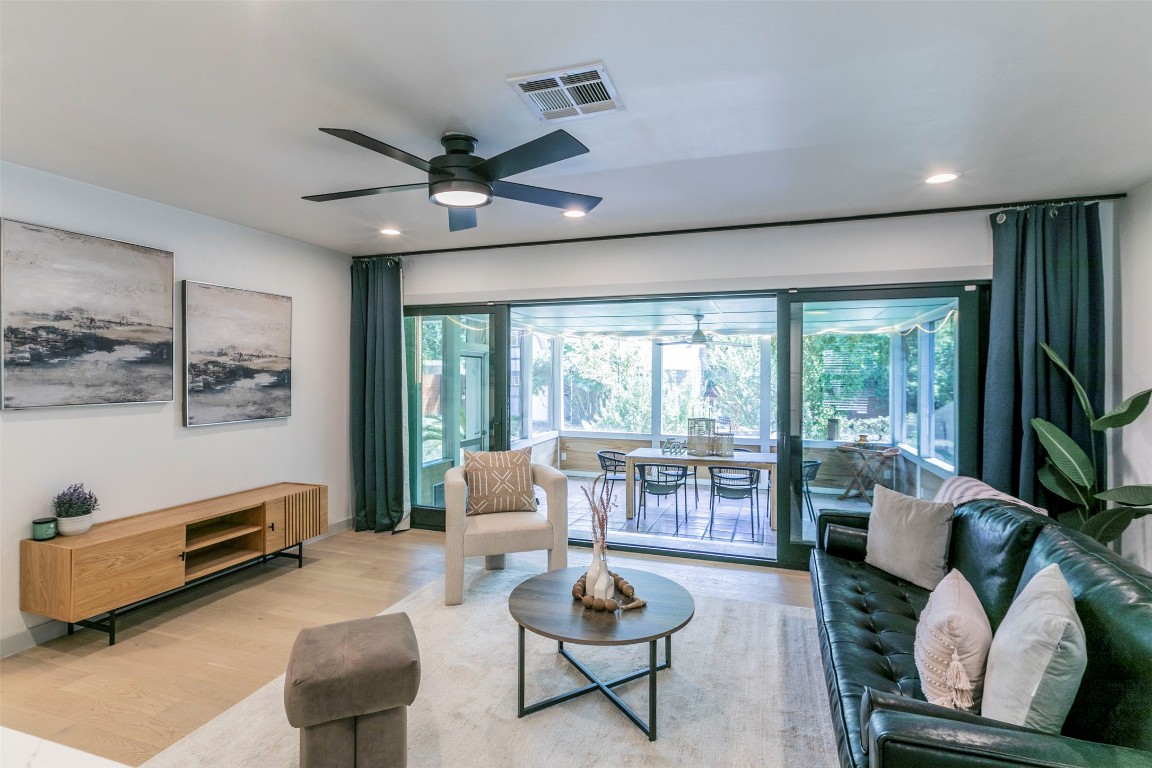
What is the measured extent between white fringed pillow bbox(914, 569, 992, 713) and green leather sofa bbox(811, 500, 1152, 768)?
4.7 inches

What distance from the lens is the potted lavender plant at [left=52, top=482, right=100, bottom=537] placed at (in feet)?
10.2

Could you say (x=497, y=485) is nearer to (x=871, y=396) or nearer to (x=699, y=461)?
Answer: (x=699, y=461)

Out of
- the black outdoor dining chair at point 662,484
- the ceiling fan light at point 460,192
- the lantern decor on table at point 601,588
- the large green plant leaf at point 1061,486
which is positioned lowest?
the black outdoor dining chair at point 662,484

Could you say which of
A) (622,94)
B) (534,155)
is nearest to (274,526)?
(534,155)

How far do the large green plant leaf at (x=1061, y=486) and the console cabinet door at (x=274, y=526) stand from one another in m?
4.98

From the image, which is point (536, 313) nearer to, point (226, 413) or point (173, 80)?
point (226, 413)

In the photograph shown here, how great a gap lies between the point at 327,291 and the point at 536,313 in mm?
2640

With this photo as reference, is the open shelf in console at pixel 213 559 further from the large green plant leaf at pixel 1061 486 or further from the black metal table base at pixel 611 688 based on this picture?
the large green plant leaf at pixel 1061 486

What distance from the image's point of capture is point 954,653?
1666 millimetres

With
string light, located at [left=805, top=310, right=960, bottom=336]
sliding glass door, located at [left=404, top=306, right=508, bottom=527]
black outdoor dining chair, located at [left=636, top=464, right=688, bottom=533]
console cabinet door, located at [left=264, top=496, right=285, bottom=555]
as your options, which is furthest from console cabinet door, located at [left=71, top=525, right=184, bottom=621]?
string light, located at [left=805, top=310, right=960, bottom=336]

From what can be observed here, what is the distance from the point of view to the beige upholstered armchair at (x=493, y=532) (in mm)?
3607

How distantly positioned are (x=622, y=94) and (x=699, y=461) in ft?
13.7

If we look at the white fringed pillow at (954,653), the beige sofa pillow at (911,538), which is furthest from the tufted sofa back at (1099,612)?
the beige sofa pillow at (911,538)

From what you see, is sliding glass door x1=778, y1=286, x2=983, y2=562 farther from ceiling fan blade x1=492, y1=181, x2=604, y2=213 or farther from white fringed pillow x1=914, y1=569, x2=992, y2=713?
white fringed pillow x1=914, y1=569, x2=992, y2=713
